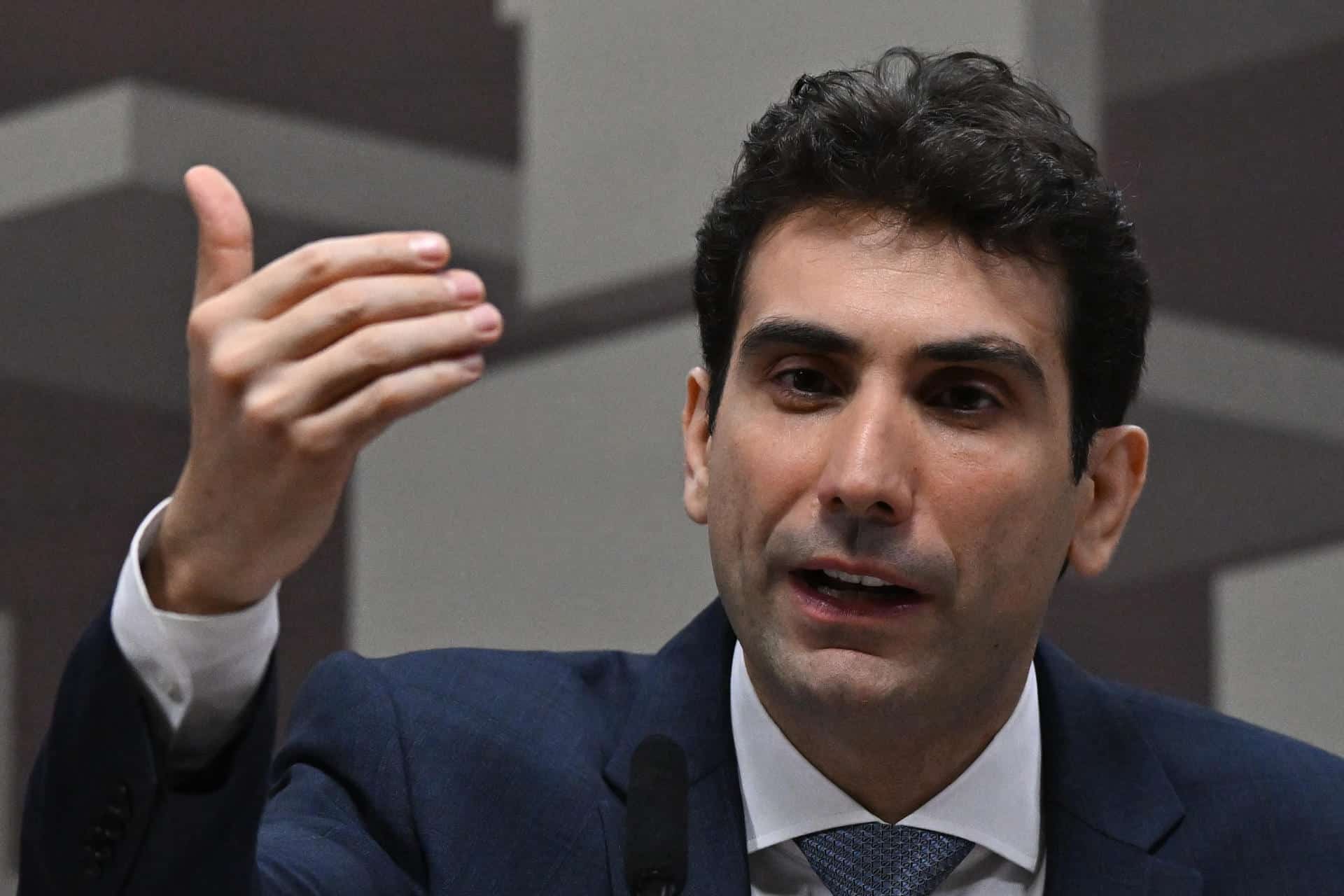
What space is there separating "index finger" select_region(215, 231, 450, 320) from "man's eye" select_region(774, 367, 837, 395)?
773 millimetres

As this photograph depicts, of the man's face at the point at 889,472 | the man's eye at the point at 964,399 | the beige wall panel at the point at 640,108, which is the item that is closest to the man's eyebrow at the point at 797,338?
the man's face at the point at 889,472

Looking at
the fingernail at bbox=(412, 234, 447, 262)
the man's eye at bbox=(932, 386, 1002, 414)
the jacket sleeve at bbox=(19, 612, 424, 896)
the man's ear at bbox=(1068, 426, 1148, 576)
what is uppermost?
the fingernail at bbox=(412, 234, 447, 262)

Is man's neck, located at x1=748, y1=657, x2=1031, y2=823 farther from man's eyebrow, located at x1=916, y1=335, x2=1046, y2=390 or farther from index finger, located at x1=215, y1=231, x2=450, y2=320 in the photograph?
index finger, located at x1=215, y1=231, x2=450, y2=320

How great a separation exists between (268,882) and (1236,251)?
8.36 feet

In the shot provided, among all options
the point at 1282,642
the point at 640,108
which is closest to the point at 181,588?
the point at 640,108

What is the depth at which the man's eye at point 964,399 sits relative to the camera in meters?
2.11

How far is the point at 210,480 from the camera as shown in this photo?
4.51 feet

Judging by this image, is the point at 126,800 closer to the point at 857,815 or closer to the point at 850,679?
the point at 850,679

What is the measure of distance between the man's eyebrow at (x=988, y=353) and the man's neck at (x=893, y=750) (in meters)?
0.35

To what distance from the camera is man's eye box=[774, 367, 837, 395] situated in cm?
209

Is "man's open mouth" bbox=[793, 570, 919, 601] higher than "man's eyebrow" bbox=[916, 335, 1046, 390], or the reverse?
"man's eyebrow" bbox=[916, 335, 1046, 390]

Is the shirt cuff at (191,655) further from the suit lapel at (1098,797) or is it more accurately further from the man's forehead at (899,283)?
the suit lapel at (1098,797)

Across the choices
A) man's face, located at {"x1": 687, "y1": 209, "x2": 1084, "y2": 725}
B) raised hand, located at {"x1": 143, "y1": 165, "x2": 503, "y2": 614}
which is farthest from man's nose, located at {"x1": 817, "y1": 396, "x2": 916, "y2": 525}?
raised hand, located at {"x1": 143, "y1": 165, "x2": 503, "y2": 614}

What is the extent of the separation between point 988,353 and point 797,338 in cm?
20
